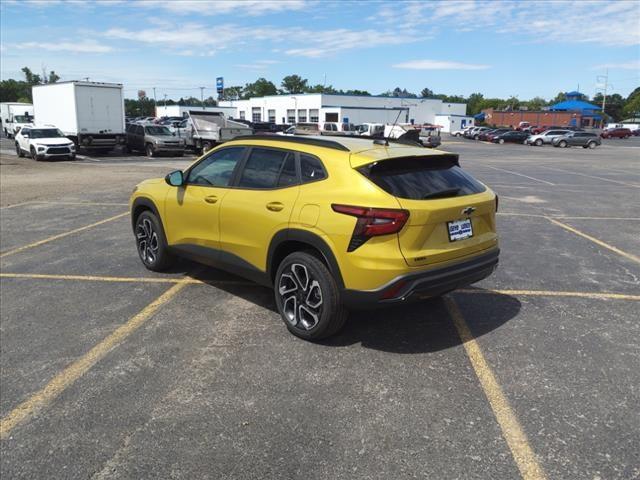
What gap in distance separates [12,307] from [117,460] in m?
3.09

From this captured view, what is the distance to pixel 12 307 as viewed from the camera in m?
5.12

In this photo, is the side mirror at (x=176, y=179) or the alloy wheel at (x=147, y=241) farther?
the alloy wheel at (x=147, y=241)

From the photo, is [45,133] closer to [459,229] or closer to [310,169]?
[310,169]

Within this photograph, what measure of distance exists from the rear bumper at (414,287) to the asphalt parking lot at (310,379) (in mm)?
519

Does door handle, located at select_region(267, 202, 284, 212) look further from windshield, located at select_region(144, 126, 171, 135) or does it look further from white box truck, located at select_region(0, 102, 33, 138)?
white box truck, located at select_region(0, 102, 33, 138)

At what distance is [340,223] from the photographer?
374 centimetres

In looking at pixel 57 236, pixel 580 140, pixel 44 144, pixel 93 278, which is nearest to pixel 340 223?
pixel 93 278

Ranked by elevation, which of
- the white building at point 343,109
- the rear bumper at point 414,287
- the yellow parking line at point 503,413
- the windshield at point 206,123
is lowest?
the yellow parking line at point 503,413

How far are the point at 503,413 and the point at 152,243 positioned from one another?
4459 mm

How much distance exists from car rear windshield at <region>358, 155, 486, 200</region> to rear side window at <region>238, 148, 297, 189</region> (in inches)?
30.0

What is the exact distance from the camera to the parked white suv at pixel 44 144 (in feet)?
76.1

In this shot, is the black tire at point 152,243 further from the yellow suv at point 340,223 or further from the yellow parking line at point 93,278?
the yellow suv at point 340,223

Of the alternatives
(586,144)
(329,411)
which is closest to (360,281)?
(329,411)

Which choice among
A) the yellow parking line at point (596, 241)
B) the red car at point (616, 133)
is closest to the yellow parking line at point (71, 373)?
the yellow parking line at point (596, 241)
